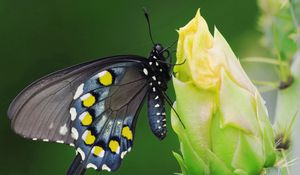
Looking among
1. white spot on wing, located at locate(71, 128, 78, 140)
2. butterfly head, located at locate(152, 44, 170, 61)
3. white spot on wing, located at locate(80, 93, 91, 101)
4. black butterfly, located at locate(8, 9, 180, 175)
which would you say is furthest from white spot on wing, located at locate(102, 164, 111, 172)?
butterfly head, located at locate(152, 44, 170, 61)

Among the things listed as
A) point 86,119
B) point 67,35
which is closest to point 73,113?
point 86,119

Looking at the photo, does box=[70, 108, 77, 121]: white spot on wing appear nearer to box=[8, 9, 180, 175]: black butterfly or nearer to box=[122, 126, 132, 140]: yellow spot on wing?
box=[8, 9, 180, 175]: black butterfly

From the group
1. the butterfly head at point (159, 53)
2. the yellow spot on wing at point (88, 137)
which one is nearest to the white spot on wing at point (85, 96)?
the yellow spot on wing at point (88, 137)

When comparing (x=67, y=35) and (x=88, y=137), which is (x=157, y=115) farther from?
(x=67, y=35)

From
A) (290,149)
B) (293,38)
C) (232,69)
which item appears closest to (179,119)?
(232,69)

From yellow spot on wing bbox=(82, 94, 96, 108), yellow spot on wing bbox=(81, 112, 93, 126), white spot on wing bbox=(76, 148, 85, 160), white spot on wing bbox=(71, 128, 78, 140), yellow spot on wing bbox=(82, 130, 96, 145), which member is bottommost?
white spot on wing bbox=(76, 148, 85, 160)

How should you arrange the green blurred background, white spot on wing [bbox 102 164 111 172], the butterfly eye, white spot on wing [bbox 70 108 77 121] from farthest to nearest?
the green blurred background → the butterfly eye → white spot on wing [bbox 70 108 77 121] → white spot on wing [bbox 102 164 111 172]

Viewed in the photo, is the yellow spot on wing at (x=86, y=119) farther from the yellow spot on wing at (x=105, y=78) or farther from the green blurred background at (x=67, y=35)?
the green blurred background at (x=67, y=35)
